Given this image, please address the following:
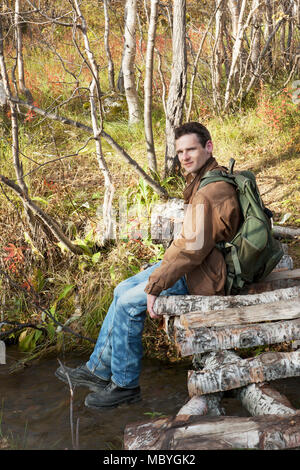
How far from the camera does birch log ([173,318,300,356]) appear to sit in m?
3.05

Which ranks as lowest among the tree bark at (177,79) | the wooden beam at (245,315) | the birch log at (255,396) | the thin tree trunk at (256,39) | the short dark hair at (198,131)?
the birch log at (255,396)

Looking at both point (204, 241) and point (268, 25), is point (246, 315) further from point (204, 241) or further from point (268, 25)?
point (268, 25)

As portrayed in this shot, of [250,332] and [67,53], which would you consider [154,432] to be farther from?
[67,53]

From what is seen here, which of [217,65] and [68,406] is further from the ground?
[217,65]

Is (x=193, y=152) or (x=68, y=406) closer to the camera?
(x=193, y=152)

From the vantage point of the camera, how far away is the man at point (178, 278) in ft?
10.3

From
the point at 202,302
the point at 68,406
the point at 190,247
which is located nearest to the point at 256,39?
the point at 190,247

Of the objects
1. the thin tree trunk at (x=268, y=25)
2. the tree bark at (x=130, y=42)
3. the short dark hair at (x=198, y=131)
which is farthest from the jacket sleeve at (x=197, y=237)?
the thin tree trunk at (x=268, y=25)

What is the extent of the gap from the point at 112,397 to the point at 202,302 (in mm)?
1087

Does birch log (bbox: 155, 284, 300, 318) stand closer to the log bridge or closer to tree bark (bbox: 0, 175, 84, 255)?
the log bridge

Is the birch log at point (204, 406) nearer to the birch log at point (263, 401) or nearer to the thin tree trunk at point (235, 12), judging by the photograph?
the birch log at point (263, 401)

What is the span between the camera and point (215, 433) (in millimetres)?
2396

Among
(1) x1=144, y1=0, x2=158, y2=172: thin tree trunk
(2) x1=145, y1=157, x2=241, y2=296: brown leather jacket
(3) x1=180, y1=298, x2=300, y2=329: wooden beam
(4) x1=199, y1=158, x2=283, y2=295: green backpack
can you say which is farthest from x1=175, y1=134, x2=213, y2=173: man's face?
(1) x1=144, y1=0, x2=158, y2=172: thin tree trunk

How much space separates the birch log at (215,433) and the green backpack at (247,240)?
3.66 feet
